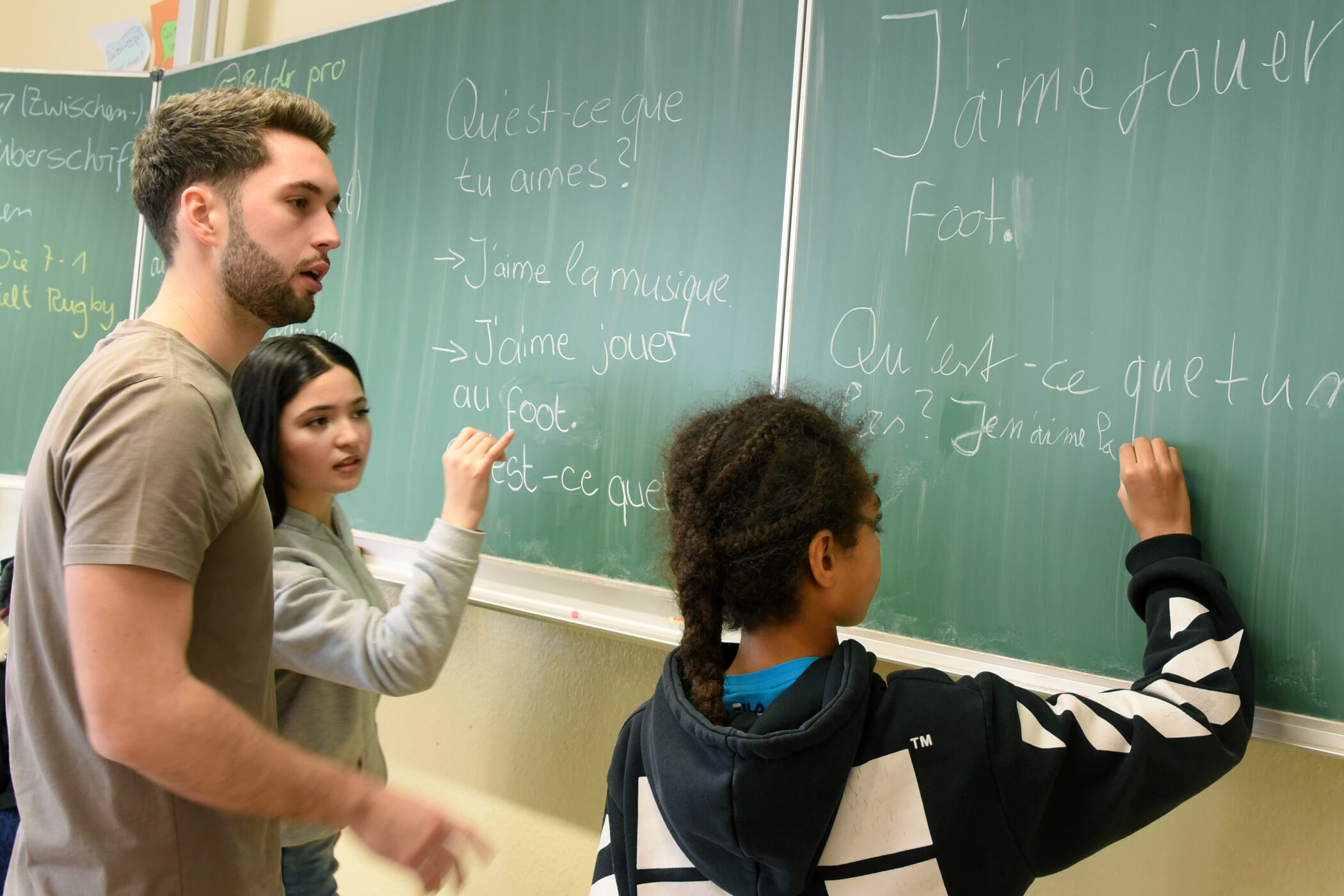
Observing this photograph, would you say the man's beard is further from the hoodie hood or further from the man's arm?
the hoodie hood

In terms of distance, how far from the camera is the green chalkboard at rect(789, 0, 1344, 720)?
1.19m

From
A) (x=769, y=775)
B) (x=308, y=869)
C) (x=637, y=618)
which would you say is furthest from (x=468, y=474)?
(x=769, y=775)

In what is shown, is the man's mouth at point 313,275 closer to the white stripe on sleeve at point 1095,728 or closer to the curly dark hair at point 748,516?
the curly dark hair at point 748,516

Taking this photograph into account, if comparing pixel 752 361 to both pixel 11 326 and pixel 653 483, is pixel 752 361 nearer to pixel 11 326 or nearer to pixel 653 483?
pixel 653 483

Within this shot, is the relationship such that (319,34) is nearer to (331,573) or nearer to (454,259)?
(454,259)

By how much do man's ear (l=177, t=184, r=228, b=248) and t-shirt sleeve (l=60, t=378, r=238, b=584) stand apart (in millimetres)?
287

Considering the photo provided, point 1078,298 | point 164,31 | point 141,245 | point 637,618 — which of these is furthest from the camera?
point 164,31

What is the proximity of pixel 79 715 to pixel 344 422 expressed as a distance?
76 centimetres

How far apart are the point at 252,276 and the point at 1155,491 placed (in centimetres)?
123

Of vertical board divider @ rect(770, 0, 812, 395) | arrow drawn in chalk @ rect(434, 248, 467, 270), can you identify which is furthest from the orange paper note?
vertical board divider @ rect(770, 0, 812, 395)

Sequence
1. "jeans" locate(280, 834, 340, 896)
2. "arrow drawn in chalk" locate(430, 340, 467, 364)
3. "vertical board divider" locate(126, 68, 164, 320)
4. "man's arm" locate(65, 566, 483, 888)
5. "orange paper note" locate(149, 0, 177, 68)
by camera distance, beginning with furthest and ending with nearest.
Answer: "orange paper note" locate(149, 0, 177, 68) < "vertical board divider" locate(126, 68, 164, 320) < "arrow drawn in chalk" locate(430, 340, 467, 364) < "jeans" locate(280, 834, 340, 896) < "man's arm" locate(65, 566, 483, 888)

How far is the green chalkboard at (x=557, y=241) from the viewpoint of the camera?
1.64 m

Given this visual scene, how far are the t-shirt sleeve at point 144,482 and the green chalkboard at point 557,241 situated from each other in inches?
34.2

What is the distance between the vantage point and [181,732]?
840mm
